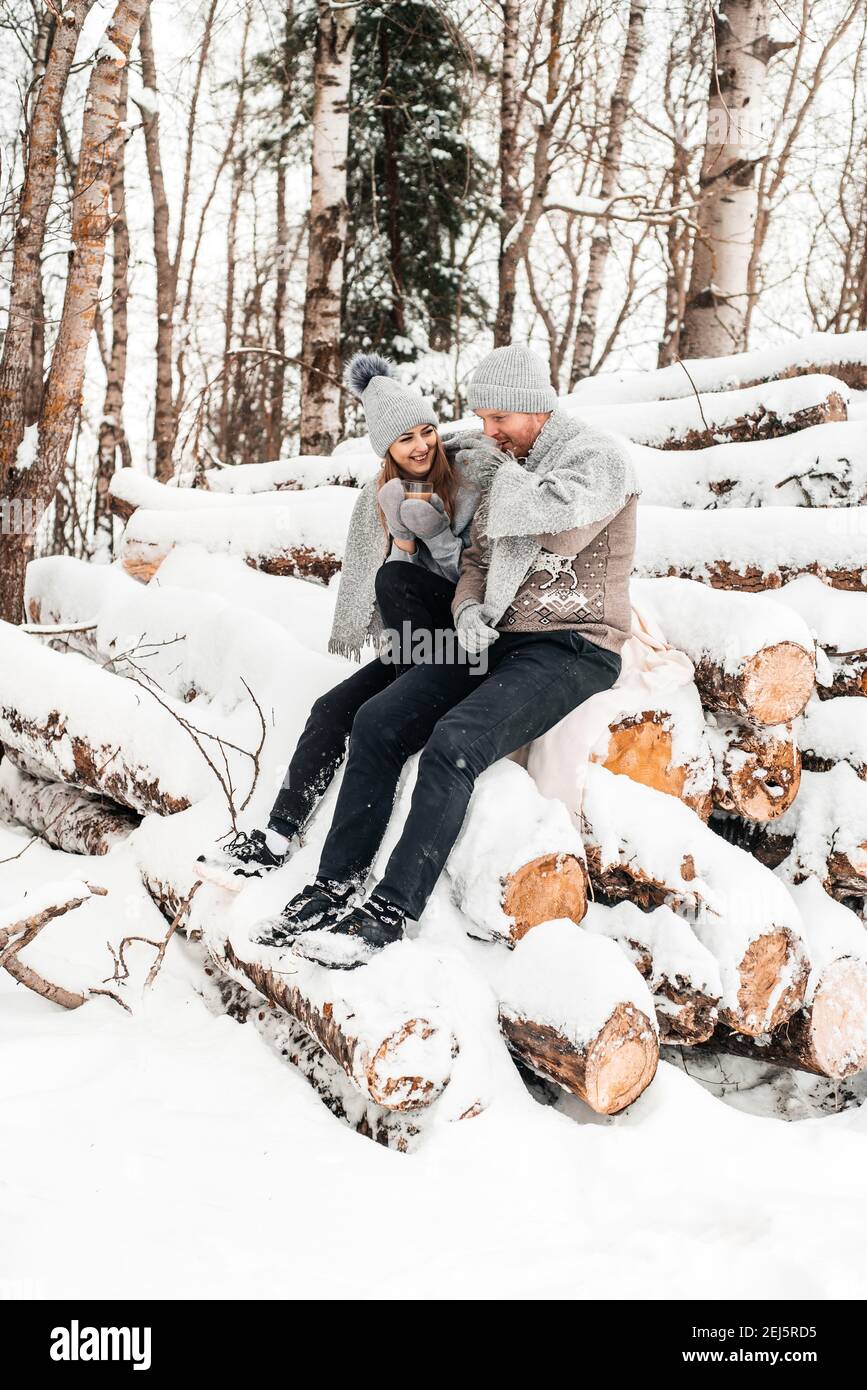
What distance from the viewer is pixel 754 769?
3.13 meters

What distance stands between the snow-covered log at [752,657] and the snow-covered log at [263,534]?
2.29m

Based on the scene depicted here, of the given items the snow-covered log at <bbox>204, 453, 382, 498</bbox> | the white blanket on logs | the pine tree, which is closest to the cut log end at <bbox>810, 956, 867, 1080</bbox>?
the white blanket on logs

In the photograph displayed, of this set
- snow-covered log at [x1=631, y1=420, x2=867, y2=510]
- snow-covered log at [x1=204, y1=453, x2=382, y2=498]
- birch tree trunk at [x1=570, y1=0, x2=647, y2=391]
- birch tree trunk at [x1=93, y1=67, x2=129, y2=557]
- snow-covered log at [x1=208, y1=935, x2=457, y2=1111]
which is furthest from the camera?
birch tree trunk at [x1=93, y1=67, x2=129, y2=557]

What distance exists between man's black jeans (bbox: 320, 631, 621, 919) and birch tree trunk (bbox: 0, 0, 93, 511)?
3726 mm

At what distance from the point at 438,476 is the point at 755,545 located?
1295 mm

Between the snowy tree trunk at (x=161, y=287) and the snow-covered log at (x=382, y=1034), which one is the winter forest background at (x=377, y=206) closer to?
the snowy tree trunk at (x=161, y=287)

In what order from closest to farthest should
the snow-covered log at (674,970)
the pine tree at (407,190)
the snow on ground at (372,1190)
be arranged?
the snow on ground at (372,1190) < the snow-covered log at (674,970) < the pine tree at (407,190)

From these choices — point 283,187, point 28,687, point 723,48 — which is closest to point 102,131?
point 28,687

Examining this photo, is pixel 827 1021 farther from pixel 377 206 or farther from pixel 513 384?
pixel 377 206

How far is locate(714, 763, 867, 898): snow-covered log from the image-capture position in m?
3.12

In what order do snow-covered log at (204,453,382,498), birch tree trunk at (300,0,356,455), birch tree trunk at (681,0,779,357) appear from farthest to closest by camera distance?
1. birch tree trunk at (300,0,356,455)
2. birch tree trunk at (681,0,779,357)
3. snow-covered log at (204,453,382,498)

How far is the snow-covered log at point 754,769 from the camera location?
10.3 feet

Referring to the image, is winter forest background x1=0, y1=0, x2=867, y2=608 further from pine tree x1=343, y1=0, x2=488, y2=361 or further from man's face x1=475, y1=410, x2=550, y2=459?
man's face x1=475, y1=410, x2=550, y2=459

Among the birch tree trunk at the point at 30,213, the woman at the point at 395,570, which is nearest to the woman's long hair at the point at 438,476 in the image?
the woman at the point at 395,570
